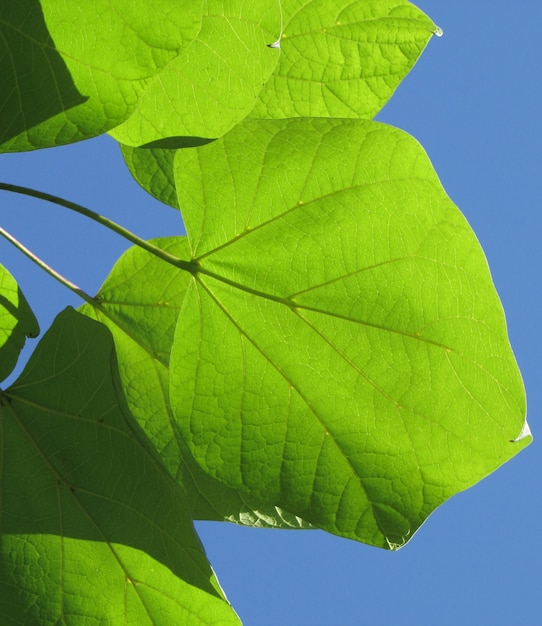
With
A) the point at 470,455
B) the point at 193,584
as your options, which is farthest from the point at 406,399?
the point at 193,584

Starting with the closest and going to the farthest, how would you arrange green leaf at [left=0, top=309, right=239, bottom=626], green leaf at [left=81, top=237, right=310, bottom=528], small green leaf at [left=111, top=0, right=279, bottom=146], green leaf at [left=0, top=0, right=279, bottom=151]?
1. green leaf at [left=0, top=0, right=279, bottom=151]
2. small green leaf at [left=111, top=0, right=279, bottom=146]
3. green leaf at [left=0, top=309, right=239, bottom=626]
4. green leaf at [left=81, top=237, right=310, bottom=528]

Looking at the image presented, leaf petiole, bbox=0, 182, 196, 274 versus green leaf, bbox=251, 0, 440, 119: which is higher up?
green leaf, bbox=251, 0, 440, 119

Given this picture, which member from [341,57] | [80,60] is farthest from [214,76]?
[341,57]

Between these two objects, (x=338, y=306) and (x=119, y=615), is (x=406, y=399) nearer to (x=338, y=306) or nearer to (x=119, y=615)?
(x=338, y=306)

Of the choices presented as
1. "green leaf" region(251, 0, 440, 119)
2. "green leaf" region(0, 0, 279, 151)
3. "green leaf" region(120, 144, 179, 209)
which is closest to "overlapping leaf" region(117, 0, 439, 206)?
"green leaf" region(251, 0, 440, 119)

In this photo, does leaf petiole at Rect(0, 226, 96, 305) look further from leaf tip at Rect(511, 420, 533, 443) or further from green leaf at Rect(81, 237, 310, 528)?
leaf tip at Rect(511, 420, 533, 443)

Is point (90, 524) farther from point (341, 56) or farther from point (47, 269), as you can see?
point (341, 56)

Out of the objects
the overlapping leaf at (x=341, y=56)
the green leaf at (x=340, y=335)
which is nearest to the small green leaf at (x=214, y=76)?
the green leaf at (x=340, y=335)
